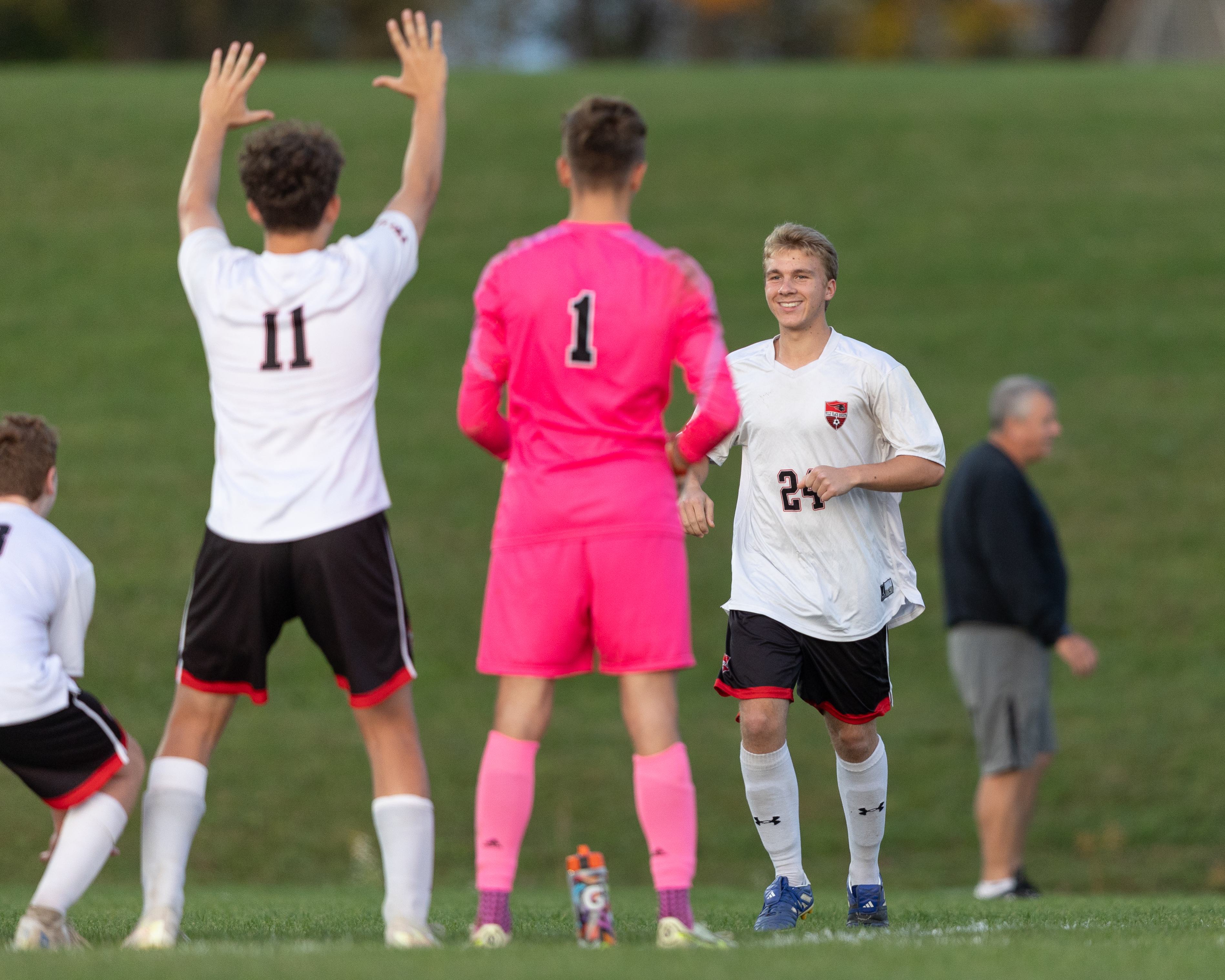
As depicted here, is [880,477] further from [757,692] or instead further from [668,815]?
[668,815]

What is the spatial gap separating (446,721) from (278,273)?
27.5ft

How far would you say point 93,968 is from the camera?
12.6 ft

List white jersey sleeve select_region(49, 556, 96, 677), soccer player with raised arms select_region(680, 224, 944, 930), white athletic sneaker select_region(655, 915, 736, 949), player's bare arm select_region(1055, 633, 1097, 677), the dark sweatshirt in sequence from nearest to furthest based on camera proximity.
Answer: white athletic sneaker select_region(655, 915, 736, 949) < white jersey sleeve select_region(49, 556, 96, 677) < soccer player with raised arms select_region(680, 224, 944, 930) < player's bare arm select_region(1055, 633, 1097, 677) < the dark sweatshirt

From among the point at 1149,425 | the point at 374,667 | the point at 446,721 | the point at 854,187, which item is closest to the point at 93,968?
the point at 374,667

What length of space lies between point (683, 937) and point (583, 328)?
171cm

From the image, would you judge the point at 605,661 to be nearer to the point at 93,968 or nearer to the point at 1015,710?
the point at 93,968

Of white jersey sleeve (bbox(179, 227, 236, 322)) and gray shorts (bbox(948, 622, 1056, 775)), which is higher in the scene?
white jersey sleeve (bbox(179, 227, 236, 322))

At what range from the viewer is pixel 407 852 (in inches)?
179

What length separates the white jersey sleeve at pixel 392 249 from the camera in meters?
4.73

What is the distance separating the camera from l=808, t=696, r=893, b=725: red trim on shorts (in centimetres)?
577

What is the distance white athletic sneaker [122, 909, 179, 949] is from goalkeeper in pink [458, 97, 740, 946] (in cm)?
86

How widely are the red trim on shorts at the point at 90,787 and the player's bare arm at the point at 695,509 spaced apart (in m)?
1.80

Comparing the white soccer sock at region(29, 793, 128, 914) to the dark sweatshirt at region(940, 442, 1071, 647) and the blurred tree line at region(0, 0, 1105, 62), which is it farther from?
the blurred tree line at region(0, 0, 1105, 62)

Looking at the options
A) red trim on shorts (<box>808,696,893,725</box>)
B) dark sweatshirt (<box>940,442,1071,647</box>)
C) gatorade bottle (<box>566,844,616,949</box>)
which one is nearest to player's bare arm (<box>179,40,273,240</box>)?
gatorade bottle (<box>566,844,616,949</box>)
